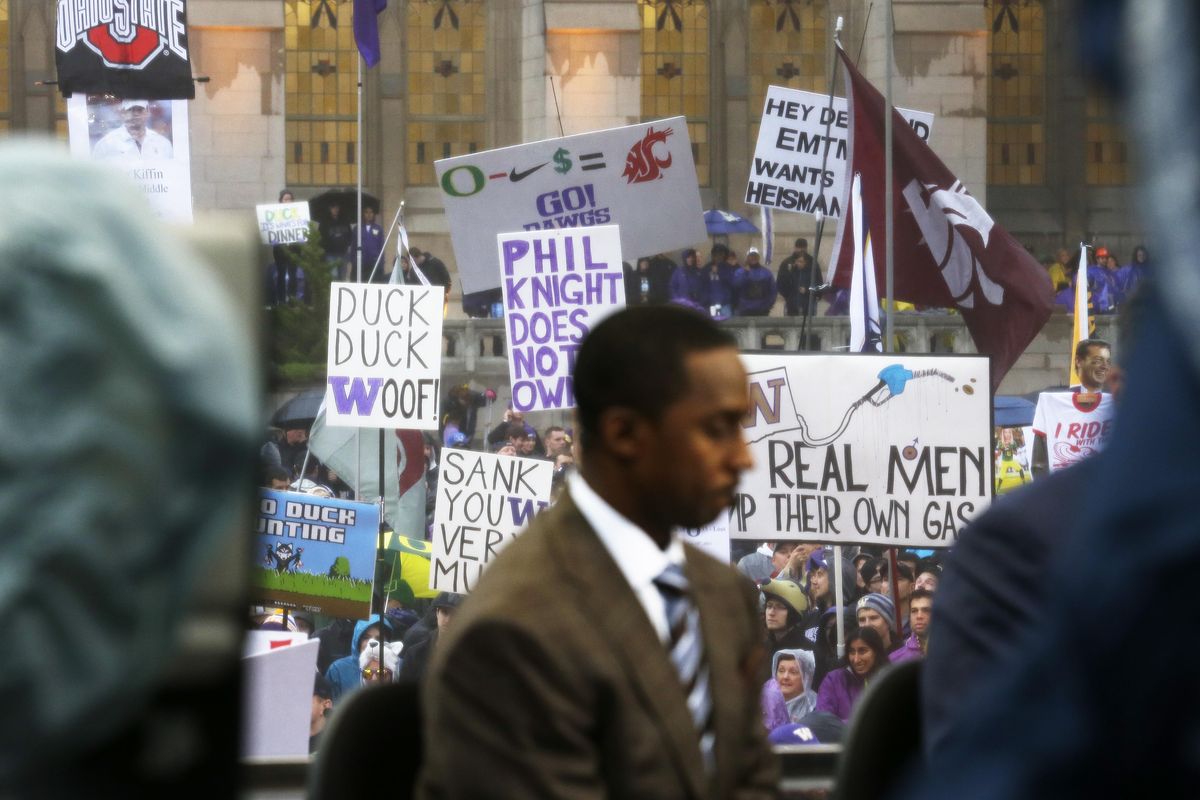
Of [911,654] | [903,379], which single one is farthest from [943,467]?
[911,654]

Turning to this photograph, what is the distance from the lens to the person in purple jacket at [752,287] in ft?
77.6

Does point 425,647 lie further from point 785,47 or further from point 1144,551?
point 785,47

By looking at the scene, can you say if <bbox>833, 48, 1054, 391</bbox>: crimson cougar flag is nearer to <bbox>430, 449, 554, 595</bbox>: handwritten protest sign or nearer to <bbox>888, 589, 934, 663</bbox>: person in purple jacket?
<bbox>888, 589, 934, 663</bbox>: person in purple jacket

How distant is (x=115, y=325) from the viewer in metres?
0.83

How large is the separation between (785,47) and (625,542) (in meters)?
31.4

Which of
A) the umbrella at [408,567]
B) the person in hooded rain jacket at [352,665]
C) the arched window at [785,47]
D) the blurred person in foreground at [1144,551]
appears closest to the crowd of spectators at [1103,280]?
the arched window at [785,47]

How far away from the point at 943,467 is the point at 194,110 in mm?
24492

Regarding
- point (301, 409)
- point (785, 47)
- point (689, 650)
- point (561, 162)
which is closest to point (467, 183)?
point (561, 162)

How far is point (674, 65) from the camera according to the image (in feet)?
107

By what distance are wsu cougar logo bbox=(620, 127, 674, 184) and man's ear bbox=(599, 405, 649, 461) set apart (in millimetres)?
8270

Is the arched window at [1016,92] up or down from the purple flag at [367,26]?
up

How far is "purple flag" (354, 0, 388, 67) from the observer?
14854mm

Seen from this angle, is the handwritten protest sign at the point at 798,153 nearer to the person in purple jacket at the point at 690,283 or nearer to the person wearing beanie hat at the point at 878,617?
the person wearing beanie hat at the point at 878,617

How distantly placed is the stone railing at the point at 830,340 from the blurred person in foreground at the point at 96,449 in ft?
70.7
